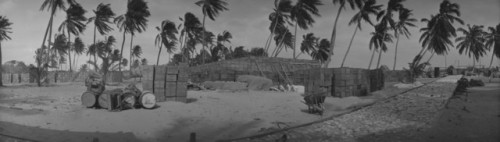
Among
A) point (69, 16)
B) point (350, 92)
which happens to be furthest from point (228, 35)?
point (350, 92)

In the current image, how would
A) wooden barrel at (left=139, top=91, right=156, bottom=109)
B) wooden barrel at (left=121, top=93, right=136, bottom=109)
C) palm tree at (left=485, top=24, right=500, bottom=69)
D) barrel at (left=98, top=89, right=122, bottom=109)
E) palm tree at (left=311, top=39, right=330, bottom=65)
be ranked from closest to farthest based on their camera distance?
1. barrel at (left=98, top=89, right=122, bottom=109)
2. wooden barrel at (left=121, top=93, right=136, bottom=109)
3. wooden barrel at (left=139, top=91, right=156, bottom=109)
4. palm tree at (left=485, top=24, right=500, bottom=69)
5. palm tree at (left=311, top=39, right=330, bottom=65)

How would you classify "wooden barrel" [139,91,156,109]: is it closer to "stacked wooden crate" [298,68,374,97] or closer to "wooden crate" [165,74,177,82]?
"wooden crate" [165,74,177,82]

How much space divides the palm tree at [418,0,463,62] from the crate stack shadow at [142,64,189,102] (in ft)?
112

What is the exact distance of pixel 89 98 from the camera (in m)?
8.91

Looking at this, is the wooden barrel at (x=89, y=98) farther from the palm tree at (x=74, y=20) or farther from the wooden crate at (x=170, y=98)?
the palm tree at (x=74, y=20)

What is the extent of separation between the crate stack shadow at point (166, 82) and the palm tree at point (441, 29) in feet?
112

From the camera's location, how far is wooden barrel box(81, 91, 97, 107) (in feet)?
29.1

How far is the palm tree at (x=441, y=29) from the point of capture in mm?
34125

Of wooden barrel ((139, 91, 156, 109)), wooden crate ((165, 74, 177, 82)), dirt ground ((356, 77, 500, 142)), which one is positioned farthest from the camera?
wooden crate ((165, 74, 177, 82))

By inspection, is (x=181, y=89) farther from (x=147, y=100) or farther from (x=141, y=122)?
(x=141, y=122)

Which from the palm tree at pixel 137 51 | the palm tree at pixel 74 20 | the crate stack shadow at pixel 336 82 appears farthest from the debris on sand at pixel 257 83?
the palm tree at pixel 137 51

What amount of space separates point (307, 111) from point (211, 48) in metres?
47.7

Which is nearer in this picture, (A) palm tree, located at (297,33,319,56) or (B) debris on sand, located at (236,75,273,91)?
(B) debris on sand, located at (236,75,273,91)

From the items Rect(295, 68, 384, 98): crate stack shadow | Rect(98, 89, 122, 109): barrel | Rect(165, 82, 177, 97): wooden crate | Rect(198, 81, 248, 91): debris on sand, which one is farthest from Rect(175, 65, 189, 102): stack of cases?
Rect(198, 81, 248, 91): debris on sand
